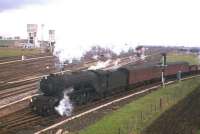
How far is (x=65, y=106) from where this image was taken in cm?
3284

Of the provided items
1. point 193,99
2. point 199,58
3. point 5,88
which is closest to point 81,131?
point 193,99

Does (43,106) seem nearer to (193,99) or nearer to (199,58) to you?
(193,99)

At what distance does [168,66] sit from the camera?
5638 cm

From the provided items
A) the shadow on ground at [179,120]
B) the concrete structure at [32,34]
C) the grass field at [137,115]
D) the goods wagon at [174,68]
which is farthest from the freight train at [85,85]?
the concrete structure at [32,34]

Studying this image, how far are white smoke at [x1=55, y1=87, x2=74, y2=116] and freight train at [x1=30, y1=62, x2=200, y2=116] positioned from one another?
144mm

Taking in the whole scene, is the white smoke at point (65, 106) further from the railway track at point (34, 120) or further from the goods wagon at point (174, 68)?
the goods wagon at point (174, 68)

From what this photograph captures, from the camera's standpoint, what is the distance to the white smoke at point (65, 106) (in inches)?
1259

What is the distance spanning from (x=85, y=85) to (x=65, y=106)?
3155mm

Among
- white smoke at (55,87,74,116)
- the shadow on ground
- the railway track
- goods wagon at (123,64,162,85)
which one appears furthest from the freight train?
the shadow on ground

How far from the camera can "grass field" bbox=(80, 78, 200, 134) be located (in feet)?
86.8

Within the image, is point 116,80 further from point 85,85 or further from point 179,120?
point 179,120

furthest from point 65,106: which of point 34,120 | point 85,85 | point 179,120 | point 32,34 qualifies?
point 32,34

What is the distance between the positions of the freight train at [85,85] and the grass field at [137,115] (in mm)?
3497

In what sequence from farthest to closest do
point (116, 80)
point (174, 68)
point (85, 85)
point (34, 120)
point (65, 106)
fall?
point (174, 68) → point (116, 80) → point (85, 85) → point (65, 106) → point (34, 120)
